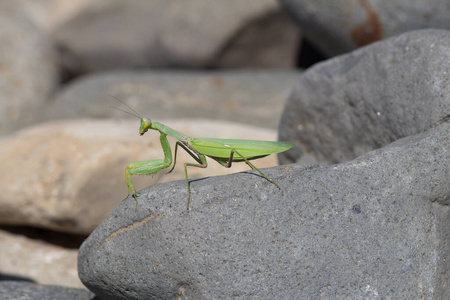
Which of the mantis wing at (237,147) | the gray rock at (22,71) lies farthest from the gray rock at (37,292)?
the gray rock at (22,71)

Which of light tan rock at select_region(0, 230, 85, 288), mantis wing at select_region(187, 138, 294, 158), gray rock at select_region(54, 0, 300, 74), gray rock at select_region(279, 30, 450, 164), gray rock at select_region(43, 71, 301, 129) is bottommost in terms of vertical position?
light tan rock at select_region(0, 230, 85, 288)

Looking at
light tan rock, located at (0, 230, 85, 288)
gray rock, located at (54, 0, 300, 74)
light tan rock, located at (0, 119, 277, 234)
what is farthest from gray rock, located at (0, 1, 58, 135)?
light tan rock, located at (0, 230, 85, 288)

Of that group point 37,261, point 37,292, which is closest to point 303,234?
A: point 37,292

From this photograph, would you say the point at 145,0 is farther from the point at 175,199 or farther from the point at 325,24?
the point at 175,199

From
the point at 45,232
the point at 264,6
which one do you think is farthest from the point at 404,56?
the point at 264,6

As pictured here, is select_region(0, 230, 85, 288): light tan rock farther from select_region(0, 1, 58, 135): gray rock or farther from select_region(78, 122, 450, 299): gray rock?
select_region(0, 1, 58, 135): gray rock

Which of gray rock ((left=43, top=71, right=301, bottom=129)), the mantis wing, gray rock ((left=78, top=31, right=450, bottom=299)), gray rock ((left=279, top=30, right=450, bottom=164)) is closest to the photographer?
gray rock ((left=78, top=31, right=450, bottom=299))

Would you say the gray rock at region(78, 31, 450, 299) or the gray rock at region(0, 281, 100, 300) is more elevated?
the gray rock at region(78, 31, 450, 299)

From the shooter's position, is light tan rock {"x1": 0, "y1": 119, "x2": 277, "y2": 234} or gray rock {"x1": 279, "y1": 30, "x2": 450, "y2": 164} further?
light tan rock {"x1": 0, "y1": 119, "x2": 277, "y2": 234}
